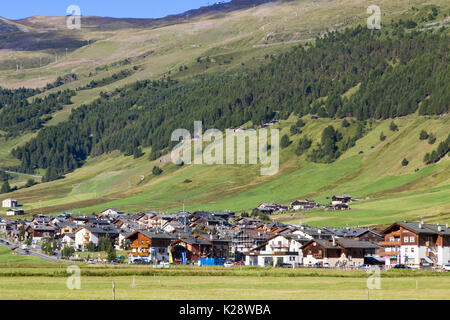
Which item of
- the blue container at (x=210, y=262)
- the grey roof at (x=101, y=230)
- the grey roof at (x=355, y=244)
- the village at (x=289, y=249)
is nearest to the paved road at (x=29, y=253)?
the village at (x=289, y=249)

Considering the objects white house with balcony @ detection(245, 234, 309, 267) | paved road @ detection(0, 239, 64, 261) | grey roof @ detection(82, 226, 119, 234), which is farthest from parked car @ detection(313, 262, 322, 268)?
grey roof @ detection(82, 226, 119, 234)

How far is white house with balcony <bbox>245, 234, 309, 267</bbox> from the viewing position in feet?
463

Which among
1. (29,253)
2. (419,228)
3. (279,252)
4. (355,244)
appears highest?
(419,228)

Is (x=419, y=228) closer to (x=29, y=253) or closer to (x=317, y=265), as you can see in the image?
(x=317, y=265)

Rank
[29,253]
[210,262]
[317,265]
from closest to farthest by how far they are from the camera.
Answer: [317,265] < [210,262] < [29,253]

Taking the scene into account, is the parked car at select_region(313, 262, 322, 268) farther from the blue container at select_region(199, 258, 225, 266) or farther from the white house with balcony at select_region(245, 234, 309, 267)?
the blue container at select_region(199, 258, 225, 266)

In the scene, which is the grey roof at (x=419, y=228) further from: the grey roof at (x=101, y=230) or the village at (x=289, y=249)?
the grey roof at (x=101, y=230)

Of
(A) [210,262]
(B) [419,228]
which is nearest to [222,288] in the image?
(A) [210,262]

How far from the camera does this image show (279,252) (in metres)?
141
